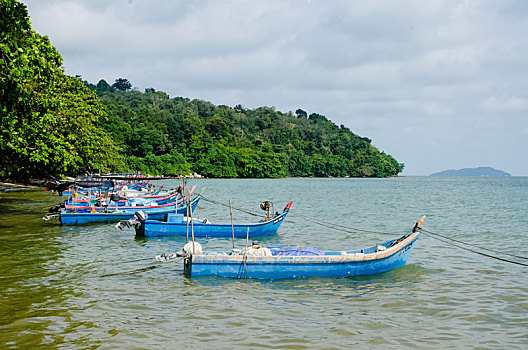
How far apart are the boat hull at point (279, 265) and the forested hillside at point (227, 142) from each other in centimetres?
9653

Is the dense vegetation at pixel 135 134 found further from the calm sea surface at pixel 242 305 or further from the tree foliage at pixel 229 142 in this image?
the calm sea surface at pixel 242 305

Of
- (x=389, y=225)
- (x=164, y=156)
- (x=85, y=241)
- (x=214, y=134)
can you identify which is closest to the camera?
(x=85, y=241)

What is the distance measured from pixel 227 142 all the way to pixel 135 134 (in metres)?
34.3

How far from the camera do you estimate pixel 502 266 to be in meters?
16.5

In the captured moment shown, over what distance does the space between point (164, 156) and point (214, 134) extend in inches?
1123

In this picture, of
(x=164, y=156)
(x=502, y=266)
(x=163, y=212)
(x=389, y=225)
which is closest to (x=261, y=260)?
(x=502, y=266)

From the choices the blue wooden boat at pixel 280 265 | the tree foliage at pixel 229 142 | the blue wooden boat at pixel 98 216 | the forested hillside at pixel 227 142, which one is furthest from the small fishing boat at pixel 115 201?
the forested hillside at pixel 227 142

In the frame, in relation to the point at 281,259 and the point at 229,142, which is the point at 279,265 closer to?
the point at 281,259

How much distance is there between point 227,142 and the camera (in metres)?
146

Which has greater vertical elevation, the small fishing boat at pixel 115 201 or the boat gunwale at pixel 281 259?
the small fishing boat at pixel 115 201

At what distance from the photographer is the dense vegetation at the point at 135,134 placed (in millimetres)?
19000

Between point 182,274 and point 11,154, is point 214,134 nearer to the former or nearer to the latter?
point 11,154

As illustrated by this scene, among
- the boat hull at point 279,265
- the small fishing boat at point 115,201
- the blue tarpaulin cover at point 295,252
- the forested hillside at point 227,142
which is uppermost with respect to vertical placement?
the forested hillside at point 227,142

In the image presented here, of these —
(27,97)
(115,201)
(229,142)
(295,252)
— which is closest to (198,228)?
(295,252)
